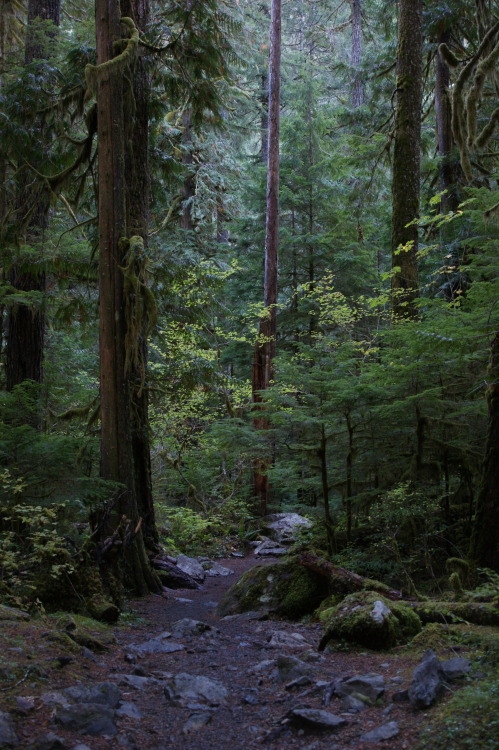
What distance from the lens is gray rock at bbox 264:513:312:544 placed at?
14766mm

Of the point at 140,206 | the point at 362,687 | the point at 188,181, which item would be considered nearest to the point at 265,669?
the point at 362,687

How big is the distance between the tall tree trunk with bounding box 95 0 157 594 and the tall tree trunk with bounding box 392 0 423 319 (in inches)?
201

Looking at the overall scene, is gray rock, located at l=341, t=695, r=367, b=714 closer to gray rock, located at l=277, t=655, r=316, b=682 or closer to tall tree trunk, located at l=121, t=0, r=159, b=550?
gray rock, located at l=277, t=655, r=316, b=682

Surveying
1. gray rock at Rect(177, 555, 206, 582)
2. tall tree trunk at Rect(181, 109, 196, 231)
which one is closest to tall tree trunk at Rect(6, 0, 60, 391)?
gray rock at Rect(177, 555, 206, 582)

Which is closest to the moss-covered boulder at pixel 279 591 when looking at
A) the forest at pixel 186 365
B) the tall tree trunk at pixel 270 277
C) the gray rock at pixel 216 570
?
the forest at pixel 186 365

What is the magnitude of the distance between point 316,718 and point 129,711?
1155mm

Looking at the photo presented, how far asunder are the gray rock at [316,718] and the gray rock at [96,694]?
1112 mm

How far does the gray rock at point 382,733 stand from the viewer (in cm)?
290

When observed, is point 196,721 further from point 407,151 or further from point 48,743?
point 407,151

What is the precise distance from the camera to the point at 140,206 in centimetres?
888

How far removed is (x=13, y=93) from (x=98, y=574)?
7419 millimetres

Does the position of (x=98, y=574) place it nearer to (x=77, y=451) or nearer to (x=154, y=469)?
(x=77, y=451)

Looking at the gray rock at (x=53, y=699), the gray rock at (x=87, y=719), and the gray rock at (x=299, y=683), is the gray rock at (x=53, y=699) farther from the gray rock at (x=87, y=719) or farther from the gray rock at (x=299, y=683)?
the gray rock at (x=299, y=683)

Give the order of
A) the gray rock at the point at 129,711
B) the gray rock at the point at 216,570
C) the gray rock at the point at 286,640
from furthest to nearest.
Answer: the gray rock at the point at 216,570, the gray rock at the point at 286,640, the gray rock at the point at 129,711
